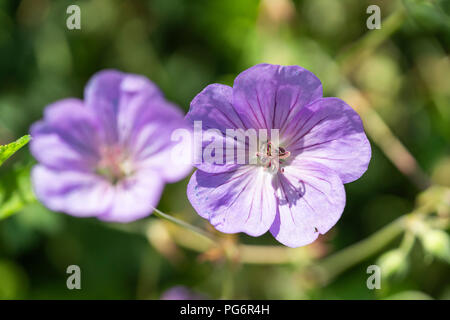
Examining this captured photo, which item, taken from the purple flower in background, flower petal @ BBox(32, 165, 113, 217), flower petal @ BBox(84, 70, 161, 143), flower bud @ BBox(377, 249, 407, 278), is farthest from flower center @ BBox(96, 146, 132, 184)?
flower bud @ BBox(377, 249, 407, 278)

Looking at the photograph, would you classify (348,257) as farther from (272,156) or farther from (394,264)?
(272,156)

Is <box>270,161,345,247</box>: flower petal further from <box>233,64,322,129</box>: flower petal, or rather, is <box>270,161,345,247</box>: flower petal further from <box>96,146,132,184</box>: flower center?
<box>96,146,132,184</box>: flower center

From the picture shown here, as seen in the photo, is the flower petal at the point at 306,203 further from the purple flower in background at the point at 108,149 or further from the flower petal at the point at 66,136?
the flower petal at the point at 66,136

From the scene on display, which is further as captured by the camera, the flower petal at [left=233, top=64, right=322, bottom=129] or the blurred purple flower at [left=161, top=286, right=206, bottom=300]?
the blurred purple flower at [left=161, top=286, right=206, bottom=300]

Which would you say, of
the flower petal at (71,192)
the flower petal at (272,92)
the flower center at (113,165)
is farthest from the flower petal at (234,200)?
the flower center at (113,165)

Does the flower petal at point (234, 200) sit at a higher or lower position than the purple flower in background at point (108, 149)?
lower

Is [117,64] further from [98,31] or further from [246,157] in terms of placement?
[246,157]
